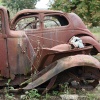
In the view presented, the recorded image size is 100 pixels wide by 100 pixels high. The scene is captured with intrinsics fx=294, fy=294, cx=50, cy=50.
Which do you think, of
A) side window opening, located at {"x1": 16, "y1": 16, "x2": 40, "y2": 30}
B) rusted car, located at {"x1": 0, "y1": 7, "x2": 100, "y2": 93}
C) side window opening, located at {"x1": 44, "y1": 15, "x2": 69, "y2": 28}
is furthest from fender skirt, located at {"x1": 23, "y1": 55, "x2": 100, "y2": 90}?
side window opening, located at {"x1": 44, "y1": 15, "x2": 69, "y2": 28}

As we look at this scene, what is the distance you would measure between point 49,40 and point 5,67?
3.04m

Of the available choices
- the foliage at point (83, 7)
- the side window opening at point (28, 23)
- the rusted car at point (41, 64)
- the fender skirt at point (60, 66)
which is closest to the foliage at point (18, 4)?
the foliage at point (83, 7)

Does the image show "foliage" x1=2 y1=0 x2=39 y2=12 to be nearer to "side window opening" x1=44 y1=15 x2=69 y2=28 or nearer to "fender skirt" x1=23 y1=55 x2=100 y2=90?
"side window opening" x1=44 y1=15 x2=69 y2=28

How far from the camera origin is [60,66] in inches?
226

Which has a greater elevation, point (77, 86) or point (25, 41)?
point (25, 41)

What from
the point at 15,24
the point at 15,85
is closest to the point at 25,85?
the point at 15,85

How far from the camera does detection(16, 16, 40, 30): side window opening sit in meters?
9.33

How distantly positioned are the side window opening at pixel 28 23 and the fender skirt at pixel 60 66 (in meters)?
3.49

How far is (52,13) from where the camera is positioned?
9492 mm

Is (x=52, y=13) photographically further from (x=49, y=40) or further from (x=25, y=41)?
(x=25, y=41)

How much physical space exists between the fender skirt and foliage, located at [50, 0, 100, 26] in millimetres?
13272

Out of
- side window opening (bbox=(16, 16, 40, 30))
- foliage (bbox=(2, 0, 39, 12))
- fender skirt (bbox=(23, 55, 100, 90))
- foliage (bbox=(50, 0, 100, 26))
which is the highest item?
foliage (bbox=(2, 0, 39, 12))

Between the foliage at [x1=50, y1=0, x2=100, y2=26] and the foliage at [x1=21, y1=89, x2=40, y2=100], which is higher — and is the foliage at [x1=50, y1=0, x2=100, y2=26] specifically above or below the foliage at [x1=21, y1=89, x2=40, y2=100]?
above

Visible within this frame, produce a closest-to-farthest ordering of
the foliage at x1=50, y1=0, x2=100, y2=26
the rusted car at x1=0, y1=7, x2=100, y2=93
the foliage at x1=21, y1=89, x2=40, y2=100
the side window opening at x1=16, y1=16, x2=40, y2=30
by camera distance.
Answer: the foliage at x1=21, y1=89, x2=40, y2=100 → the rusted car at x1=0, y1=7, x2=100, y2=93 → the side window opening at x1=16, y1=16, x2=40, y2=30 → the foliage at x1=50, y1=0, x2=100, y2=26
